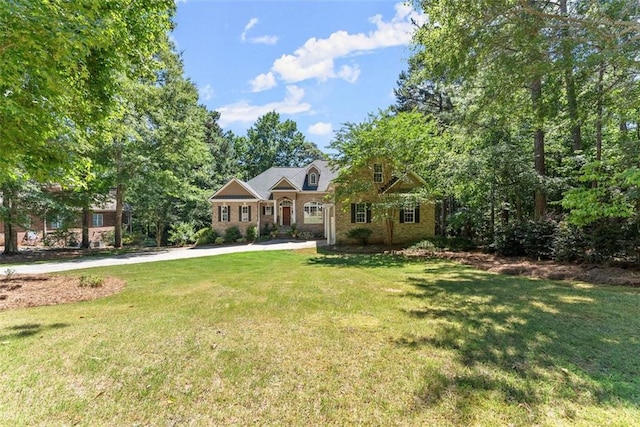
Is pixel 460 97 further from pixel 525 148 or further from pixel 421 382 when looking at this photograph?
pixel 421 382

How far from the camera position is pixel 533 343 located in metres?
4.55

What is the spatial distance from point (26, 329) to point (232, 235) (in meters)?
21.3

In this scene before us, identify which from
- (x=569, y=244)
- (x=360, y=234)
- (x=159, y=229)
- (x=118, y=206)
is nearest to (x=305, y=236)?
(x=360, y=234)

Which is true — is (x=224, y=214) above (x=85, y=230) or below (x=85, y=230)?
above

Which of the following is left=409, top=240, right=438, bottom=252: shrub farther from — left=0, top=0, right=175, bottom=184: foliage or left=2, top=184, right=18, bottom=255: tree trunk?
left=2, top=184, right=18, bottom=255: tree trunk

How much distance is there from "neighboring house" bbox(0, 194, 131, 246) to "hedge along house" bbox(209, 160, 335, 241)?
8.37 m

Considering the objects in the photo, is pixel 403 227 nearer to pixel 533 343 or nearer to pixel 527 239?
pixel 527 239

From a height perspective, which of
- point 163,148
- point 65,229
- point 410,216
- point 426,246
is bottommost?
point 426,246

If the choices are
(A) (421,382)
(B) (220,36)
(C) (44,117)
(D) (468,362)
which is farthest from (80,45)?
(B) (220,36)

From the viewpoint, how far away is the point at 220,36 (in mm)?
14070

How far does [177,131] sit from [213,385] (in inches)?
826

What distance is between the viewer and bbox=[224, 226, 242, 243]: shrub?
86.3 feet

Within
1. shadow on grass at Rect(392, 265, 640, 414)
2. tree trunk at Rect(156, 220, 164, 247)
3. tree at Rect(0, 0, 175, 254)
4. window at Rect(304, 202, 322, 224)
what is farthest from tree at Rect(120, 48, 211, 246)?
shadow on grass at Rect(392, 265, 640, 414)

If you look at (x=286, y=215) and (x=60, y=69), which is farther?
(x=286, y=215)
